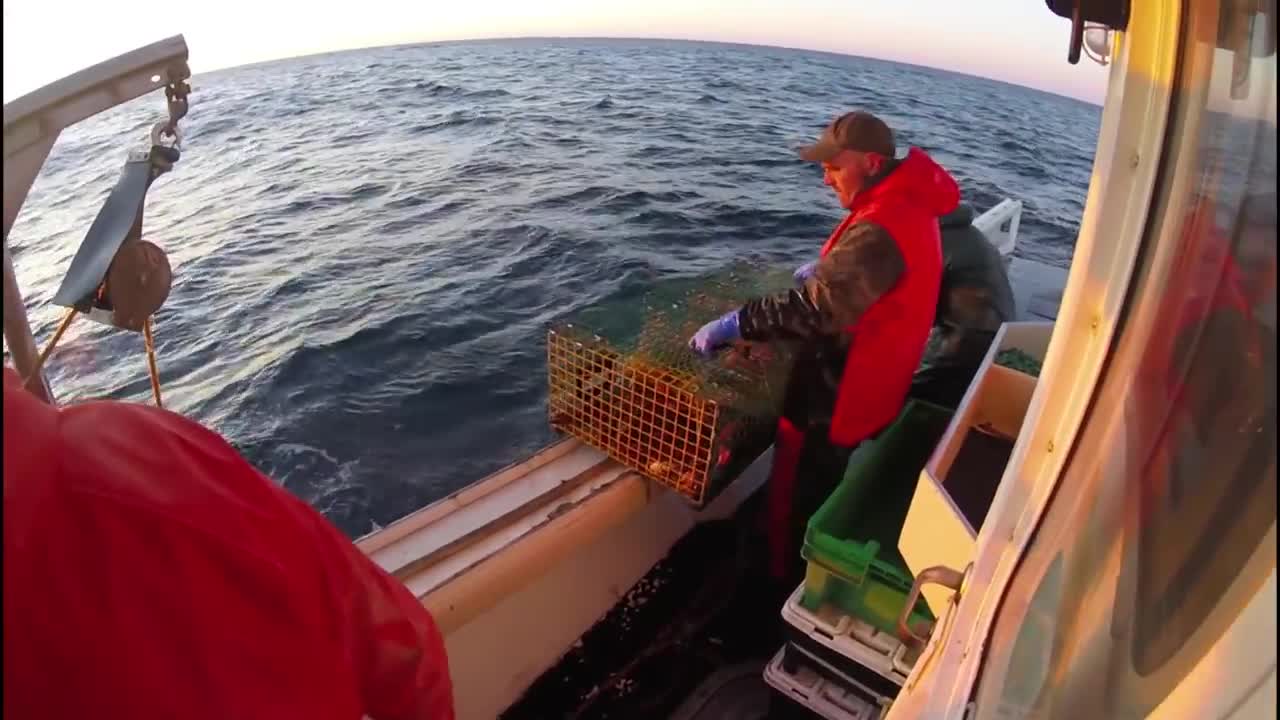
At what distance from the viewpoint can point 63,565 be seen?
639 millimetres

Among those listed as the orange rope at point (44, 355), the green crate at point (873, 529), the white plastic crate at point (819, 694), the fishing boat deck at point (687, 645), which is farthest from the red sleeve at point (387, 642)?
the fishing boat deck at point (687, 645)

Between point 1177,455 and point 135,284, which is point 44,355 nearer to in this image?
point 135,284

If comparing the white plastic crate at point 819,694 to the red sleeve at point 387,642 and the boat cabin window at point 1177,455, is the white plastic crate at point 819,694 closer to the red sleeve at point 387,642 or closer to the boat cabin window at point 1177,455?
the boat cabin window at point 1177,455

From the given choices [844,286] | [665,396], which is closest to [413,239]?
[665,396]

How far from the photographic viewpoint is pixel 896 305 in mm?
2920

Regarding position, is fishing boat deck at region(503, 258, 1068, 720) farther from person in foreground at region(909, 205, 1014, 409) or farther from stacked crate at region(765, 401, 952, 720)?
person in foreground at region(909, 205, 1014, 409)

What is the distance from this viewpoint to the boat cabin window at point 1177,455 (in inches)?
28.4

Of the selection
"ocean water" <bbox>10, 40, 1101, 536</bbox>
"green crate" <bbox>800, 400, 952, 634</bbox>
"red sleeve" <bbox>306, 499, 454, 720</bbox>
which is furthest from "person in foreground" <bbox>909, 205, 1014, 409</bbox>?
"red sleeve" <bbox>306, 499, 454, 720</bbox>

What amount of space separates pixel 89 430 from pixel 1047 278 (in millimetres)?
6552

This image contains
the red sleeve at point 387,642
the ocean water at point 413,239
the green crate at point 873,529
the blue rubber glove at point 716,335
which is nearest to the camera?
the red sleeve at point 387,642

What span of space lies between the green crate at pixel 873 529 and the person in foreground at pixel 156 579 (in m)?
1.65

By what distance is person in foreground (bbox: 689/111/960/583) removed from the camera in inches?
111

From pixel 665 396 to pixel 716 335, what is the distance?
19.2 inches

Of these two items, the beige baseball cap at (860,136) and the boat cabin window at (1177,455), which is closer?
the boat cabin window at (1177,455)
